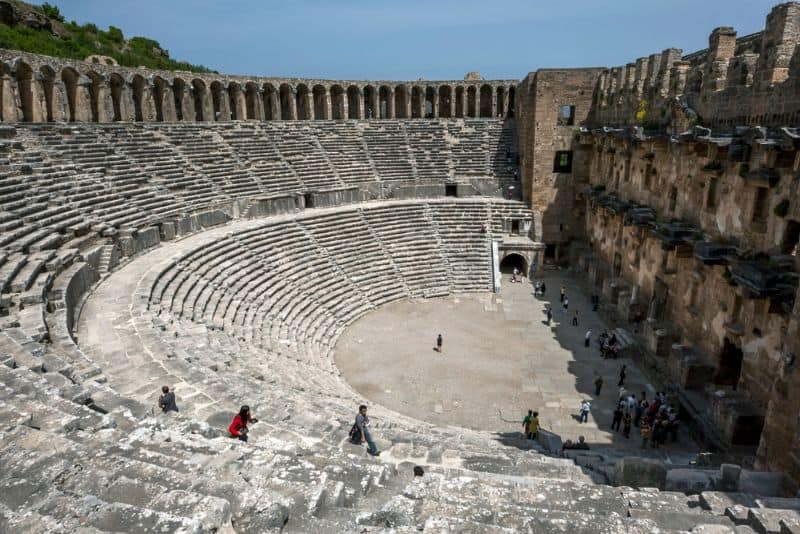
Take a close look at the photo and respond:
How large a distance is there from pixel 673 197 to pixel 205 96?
2228 cm

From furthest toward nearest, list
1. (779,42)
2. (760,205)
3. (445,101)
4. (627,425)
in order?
(445,101), (627,425), (760,205), (779,42)

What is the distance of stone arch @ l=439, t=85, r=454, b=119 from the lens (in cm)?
3312

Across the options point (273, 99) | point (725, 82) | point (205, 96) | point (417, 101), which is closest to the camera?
point (725, 82)

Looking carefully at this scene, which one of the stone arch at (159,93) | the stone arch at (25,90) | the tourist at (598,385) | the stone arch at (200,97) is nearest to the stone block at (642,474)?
the tourist at (598,385)

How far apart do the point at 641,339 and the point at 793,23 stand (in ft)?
30.2

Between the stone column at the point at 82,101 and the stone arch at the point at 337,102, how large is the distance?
13087 mm

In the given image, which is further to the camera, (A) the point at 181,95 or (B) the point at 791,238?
(A) the point at 181,95

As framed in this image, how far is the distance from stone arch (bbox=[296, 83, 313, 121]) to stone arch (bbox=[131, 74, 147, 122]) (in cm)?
851

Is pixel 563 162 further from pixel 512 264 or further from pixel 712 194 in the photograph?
pixel 712 194

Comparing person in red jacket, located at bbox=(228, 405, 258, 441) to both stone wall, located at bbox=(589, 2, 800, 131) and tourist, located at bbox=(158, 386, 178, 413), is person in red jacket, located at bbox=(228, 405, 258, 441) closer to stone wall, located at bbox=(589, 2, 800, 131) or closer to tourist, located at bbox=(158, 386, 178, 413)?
tourist, located at bbox=(158, 386, 178, 413)

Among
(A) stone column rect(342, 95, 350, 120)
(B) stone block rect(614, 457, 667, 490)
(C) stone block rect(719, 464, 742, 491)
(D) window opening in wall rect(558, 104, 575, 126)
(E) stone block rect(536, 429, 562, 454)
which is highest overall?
(A) stone column rect(342, 95, 350, 120)

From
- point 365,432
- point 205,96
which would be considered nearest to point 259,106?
point 205,96

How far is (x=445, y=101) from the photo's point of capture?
3419 cm

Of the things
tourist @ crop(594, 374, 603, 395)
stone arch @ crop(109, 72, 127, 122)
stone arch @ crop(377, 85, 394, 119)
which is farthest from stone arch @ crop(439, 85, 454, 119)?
tourist @ crop(594, 374, 603, 395)
